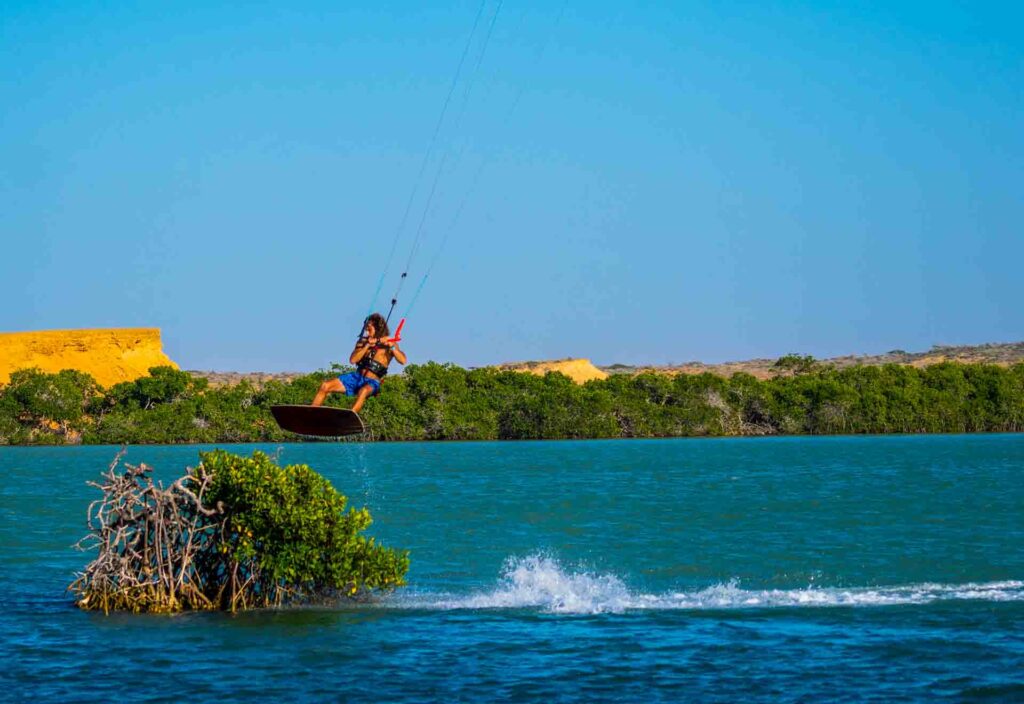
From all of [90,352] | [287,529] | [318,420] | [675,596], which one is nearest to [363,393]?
[318,420]

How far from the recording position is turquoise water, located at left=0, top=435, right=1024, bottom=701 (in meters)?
18.9

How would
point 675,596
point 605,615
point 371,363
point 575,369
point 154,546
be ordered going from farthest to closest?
point 575,369
point 675,596
point 605,615
point 154,546
point 371,363

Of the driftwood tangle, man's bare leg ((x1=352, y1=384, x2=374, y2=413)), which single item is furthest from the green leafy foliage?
man's bare leg ((x1=352, y1=384, x2=374, y2=413))

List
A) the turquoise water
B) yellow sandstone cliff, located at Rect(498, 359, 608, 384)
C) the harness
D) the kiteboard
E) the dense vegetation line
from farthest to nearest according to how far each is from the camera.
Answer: yellow sandstone cliff, located at Rect(498, 359, 608, 384) → the dense vegetation line → the harness → the kiteboard → the turquoise water

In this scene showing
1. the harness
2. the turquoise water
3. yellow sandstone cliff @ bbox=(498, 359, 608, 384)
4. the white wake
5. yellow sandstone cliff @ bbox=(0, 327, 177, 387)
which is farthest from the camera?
yellow sandstone cliff @ bbox=(498, 359, 608, 384)

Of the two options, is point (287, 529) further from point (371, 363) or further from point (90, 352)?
Answer: point (90, 352)

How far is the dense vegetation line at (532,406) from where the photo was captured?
99.8 m

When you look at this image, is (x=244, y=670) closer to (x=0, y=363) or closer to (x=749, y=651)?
(x=749, y=651)

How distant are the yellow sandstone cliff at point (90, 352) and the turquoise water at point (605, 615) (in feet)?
239

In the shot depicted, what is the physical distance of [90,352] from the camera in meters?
124

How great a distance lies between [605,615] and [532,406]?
78689mm

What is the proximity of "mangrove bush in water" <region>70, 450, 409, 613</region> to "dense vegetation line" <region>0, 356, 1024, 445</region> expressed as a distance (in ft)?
245

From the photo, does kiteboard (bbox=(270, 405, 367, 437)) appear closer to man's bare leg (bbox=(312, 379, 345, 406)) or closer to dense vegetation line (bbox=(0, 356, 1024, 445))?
man's bare leg (bbox=(312, 379, 345, 406))

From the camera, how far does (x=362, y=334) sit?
21531 millimetres
